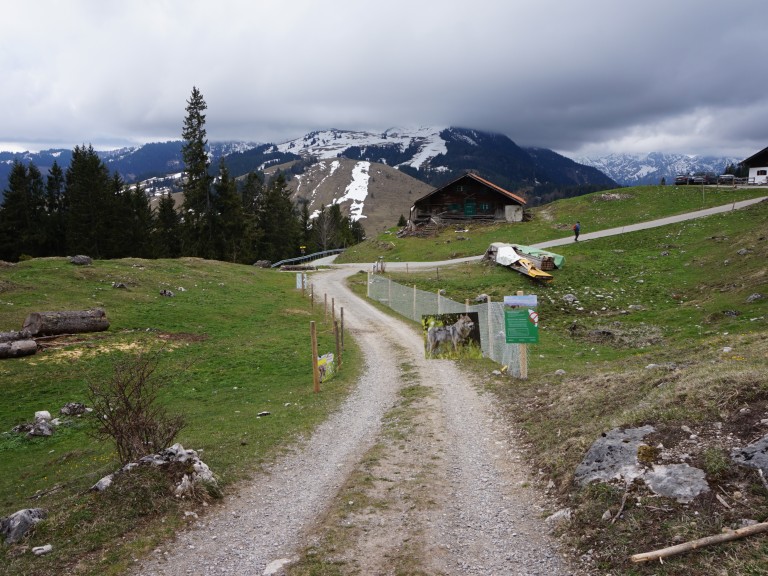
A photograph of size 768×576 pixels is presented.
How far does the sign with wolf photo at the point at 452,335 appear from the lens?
20766mm

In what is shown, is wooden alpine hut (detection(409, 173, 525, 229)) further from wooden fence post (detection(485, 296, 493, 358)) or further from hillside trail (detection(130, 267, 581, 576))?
hillside trail (detection(130, 267, 581, 576))

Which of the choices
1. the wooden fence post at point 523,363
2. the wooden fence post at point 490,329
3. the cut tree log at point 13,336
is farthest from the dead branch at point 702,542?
the cut tree log at point 13,336

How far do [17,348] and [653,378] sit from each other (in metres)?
27.2

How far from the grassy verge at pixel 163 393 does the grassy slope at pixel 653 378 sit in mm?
7398

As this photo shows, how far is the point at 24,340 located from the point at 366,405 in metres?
18.6

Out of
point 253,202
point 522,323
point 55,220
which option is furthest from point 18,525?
point 253,202

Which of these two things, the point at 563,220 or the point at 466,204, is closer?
the point at 563,220

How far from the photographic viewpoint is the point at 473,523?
8367mm

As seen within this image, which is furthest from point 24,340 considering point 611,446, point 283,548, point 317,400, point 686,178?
point 686,178

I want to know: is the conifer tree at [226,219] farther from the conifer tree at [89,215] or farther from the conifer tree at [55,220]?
the conifer tree at [55,220]

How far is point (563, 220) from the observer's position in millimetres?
66062

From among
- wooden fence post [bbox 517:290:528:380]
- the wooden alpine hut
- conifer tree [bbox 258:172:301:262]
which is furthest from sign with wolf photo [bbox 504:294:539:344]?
conifer tree [bbox 258:172:301:262]

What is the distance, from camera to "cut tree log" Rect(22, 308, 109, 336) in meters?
25.1

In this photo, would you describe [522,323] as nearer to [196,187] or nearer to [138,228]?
[196,187]
